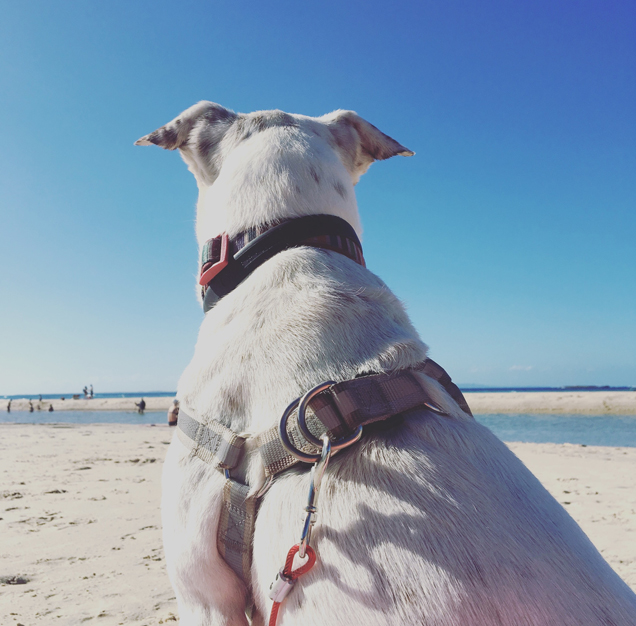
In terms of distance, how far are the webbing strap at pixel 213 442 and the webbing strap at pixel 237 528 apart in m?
0.07

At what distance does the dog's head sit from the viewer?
6.00 feet

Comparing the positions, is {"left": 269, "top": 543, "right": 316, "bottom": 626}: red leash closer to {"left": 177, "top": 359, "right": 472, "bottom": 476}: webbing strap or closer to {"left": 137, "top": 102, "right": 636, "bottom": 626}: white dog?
{"left": 137, "top": 102, "right": 636, "bottom": 626}: white dog

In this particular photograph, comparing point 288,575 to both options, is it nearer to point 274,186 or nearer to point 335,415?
point 335,415

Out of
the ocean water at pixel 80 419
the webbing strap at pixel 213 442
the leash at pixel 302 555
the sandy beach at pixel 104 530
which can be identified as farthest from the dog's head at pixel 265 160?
the ocean water at pixel 80 419

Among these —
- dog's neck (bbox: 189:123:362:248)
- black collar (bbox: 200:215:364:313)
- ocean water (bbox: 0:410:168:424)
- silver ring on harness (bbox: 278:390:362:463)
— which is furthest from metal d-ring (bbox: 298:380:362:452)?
ocean water (bbox: 0:410:168:424)

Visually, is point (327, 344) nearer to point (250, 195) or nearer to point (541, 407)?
point (250, 195)

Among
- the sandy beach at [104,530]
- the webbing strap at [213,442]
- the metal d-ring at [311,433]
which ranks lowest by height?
the sandy beach at [104,530]

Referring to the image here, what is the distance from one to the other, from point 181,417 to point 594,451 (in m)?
13.7

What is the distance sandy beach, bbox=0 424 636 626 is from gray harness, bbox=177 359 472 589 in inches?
96.4

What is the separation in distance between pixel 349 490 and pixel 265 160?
1.40 meters

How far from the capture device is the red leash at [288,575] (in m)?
1.04

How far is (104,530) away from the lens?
197 inches

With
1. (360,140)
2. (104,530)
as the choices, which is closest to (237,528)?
(360,140)

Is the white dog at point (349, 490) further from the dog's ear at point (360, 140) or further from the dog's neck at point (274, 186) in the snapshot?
the dog's ear at point (360, 140)
